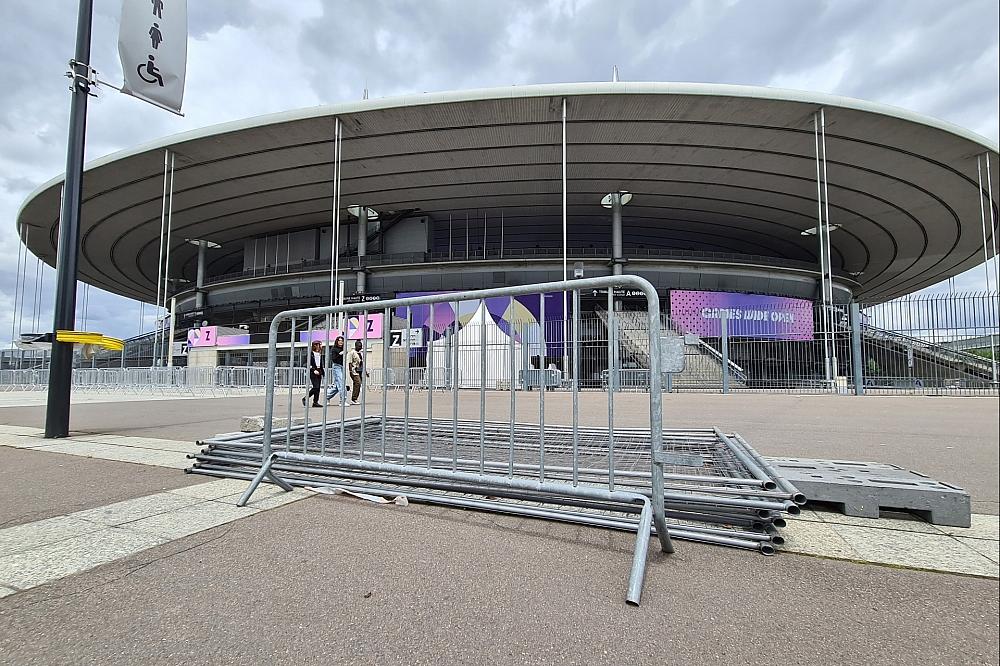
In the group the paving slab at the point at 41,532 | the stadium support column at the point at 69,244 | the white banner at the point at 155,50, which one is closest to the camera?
the paving slab at the point at 41,532

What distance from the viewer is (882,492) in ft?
10.1

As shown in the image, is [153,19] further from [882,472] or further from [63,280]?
[882,472]

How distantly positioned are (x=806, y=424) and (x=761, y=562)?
6276mm

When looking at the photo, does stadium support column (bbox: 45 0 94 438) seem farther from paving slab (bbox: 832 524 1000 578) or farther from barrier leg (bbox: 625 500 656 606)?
paving slab (bbox: 832 524 1000 578)

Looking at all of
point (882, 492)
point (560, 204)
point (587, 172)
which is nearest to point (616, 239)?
point (560, 204)

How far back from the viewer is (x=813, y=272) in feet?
118

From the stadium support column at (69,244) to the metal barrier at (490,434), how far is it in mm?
4026

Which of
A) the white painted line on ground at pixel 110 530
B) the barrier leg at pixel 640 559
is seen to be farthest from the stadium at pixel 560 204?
the white painted line on ground at pixel 110 530

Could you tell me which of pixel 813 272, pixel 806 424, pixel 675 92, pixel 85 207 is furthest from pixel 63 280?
pixel 813 272

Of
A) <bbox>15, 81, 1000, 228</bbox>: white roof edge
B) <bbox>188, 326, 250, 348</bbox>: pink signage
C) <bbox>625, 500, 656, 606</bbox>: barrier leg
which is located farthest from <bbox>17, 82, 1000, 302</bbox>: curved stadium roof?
<bbox>625, 500, 656, 606</bbox>: barrier leg

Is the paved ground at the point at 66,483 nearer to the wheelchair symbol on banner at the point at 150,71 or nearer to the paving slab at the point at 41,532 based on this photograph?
the paving slab at the point at 41,532

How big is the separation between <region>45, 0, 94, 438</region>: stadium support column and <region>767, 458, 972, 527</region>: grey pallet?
8685 millimetres

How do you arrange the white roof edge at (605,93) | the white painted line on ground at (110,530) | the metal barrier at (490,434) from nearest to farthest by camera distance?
the white painted line on ground at (110,530), the metal barrier at (490,434), the white roof edge at (605,93)

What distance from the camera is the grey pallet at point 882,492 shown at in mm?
2908
